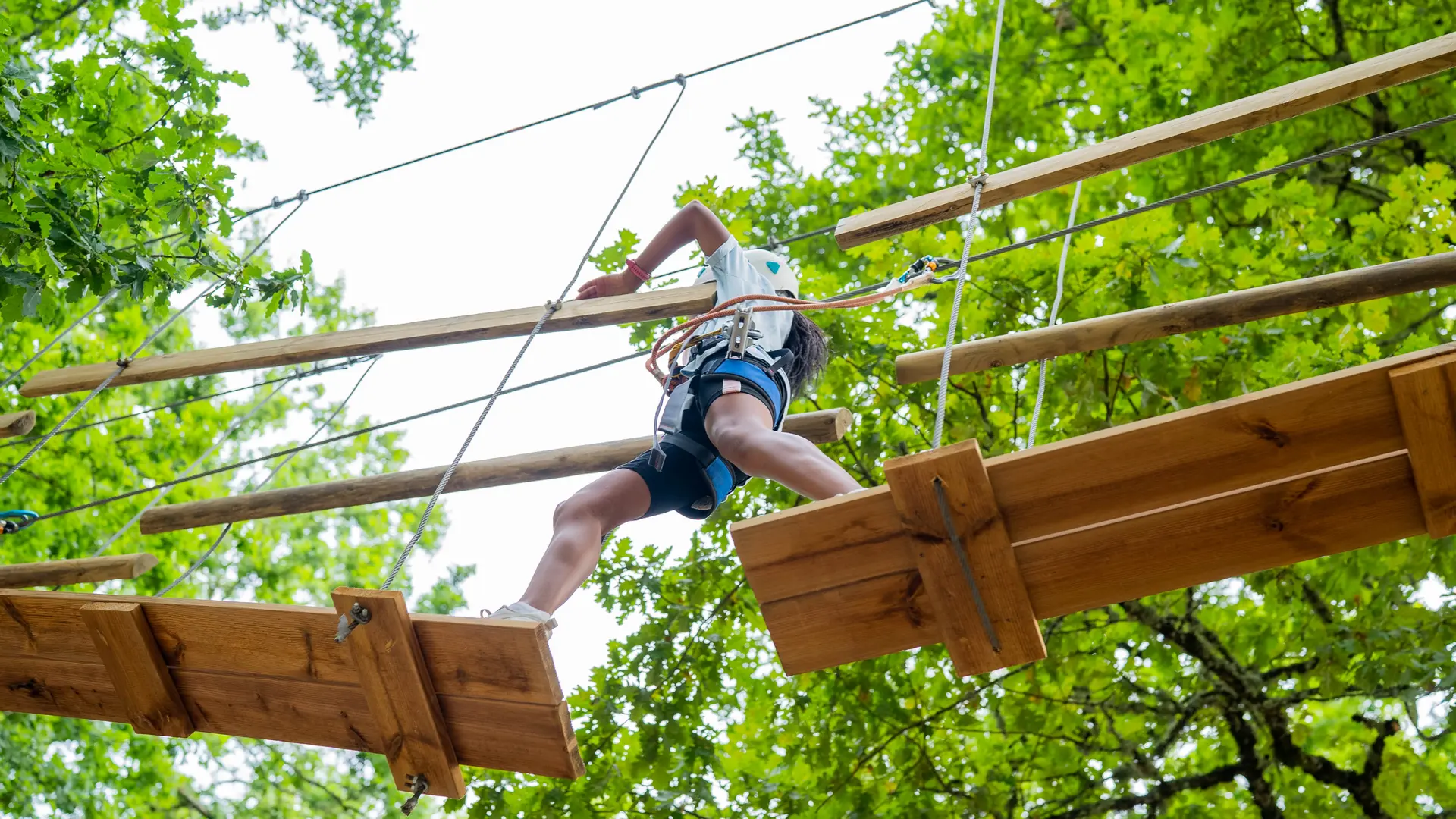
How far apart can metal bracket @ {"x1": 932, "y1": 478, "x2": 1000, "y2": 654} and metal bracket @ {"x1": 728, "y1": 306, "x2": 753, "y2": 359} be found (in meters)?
1.16

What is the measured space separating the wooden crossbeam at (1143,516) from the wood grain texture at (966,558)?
28mm

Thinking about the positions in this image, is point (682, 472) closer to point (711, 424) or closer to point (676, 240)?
point (711, 424)

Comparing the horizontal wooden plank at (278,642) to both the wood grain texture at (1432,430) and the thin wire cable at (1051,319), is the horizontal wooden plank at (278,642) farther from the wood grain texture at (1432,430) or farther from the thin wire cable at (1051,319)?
the wood grain texture at (1432,430)

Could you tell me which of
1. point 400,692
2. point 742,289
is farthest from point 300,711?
point 742,289

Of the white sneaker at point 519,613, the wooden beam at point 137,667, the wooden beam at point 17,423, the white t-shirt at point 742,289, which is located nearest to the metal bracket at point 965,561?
the white sneaker at point 519,613

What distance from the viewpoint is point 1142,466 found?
2.13 m

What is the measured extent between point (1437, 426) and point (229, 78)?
12.7ft

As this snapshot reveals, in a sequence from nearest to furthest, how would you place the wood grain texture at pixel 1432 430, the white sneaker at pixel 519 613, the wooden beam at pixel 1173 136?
the wood grain texture at pixel 1432 430
the white sneaker at pixel 519 613
the wooden beam at pixel 1173 136

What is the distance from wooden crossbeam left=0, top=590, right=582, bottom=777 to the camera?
7.84 ft

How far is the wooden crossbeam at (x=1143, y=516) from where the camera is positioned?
82.4 inches

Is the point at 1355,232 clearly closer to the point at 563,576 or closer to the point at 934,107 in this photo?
the point at 934,107

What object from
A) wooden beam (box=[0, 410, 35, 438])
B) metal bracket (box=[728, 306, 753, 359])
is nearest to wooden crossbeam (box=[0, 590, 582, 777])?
metal bracket (box=[728, 306, 753, 359])

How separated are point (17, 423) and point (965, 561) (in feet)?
11.3

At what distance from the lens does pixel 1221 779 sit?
574 centimetres
